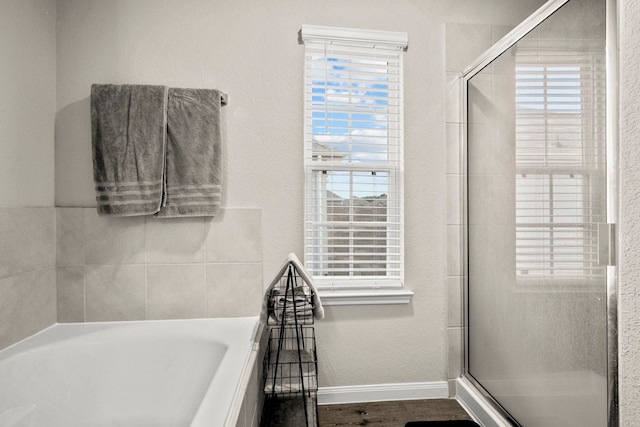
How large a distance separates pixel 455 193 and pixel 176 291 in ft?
5.25

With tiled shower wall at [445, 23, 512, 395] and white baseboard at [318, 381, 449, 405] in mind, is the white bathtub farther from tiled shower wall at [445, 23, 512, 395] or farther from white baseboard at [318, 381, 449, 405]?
tiled shower wall at [445, 23, 512, 395]

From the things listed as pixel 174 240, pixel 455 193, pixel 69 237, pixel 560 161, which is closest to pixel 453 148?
pixel 455 193

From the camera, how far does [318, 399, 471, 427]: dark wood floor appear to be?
1651 millimetres

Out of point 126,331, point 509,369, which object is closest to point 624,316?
point 509,369

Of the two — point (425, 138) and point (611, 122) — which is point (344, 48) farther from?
point (611, 122)

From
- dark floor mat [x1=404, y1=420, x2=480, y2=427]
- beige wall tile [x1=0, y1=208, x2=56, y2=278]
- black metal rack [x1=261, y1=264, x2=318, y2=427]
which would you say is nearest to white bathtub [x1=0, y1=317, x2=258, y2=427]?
black metal rack [x1=261, y1=264, x2=318, y2=427]

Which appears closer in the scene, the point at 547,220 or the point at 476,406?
the point at 547,220

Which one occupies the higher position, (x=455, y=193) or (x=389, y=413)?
(x=455, y=193)

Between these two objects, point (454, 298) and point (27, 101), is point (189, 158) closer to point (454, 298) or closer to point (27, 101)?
point (27, 101)

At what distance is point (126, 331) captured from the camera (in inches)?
60.7

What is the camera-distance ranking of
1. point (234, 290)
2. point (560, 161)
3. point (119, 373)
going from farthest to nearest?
point (234, 290) → point (119, 373) → point (560, 161)

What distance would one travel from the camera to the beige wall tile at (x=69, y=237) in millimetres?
1654

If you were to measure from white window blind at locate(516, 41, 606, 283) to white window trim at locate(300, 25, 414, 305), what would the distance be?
2.04 feet

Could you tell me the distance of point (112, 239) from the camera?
1.68 meters
